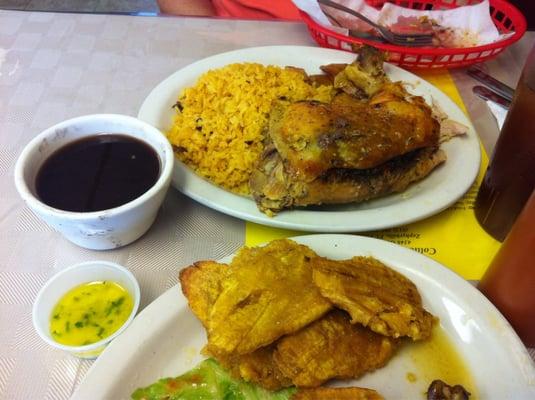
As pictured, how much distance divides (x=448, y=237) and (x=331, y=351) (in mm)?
593

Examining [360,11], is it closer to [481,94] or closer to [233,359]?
[481,94]

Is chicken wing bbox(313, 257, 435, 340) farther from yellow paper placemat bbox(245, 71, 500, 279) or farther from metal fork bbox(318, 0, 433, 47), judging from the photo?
metal fork bbox(318, 0, 433, 47)

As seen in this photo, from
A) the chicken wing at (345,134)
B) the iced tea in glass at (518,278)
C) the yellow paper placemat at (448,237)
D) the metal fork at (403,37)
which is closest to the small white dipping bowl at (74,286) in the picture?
the yellow paper placemat at (448,237)

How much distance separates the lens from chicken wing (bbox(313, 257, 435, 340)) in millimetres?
994

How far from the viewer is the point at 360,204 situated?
1.43 metres

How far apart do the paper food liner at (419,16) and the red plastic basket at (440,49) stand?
0.14ft

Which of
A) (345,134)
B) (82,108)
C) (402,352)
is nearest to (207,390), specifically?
(402,352)

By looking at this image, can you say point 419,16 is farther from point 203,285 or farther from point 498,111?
point 203,285

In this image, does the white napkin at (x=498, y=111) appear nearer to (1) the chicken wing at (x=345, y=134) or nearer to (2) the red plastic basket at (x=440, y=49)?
(2) the red plastic basket at (x=440, y=49)

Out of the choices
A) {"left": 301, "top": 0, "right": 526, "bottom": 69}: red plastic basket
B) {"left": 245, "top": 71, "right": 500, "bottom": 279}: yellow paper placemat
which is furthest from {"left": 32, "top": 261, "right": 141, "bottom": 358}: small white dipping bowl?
{"left": 301, "top": 0, "right": 526, "bottom": 69}: red plastic basket

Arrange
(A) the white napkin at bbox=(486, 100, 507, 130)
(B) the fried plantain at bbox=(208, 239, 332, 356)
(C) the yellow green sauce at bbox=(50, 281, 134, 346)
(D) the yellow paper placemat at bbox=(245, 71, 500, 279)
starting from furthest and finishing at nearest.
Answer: (A) the white napkin at bbox=(486, 100, 507, 130)
(D) the yellow paper placemat at bbox=(245, 71, 500, 279)
(C) the yellow green sauce at bbox=(50, 281, 134, 346)
(B) the fried plantain at bbox=(208, 239, 332, 356)

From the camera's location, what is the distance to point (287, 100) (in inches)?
60.5

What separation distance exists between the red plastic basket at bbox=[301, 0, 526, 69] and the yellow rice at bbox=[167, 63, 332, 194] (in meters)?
0.37

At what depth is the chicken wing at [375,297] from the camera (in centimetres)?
99
